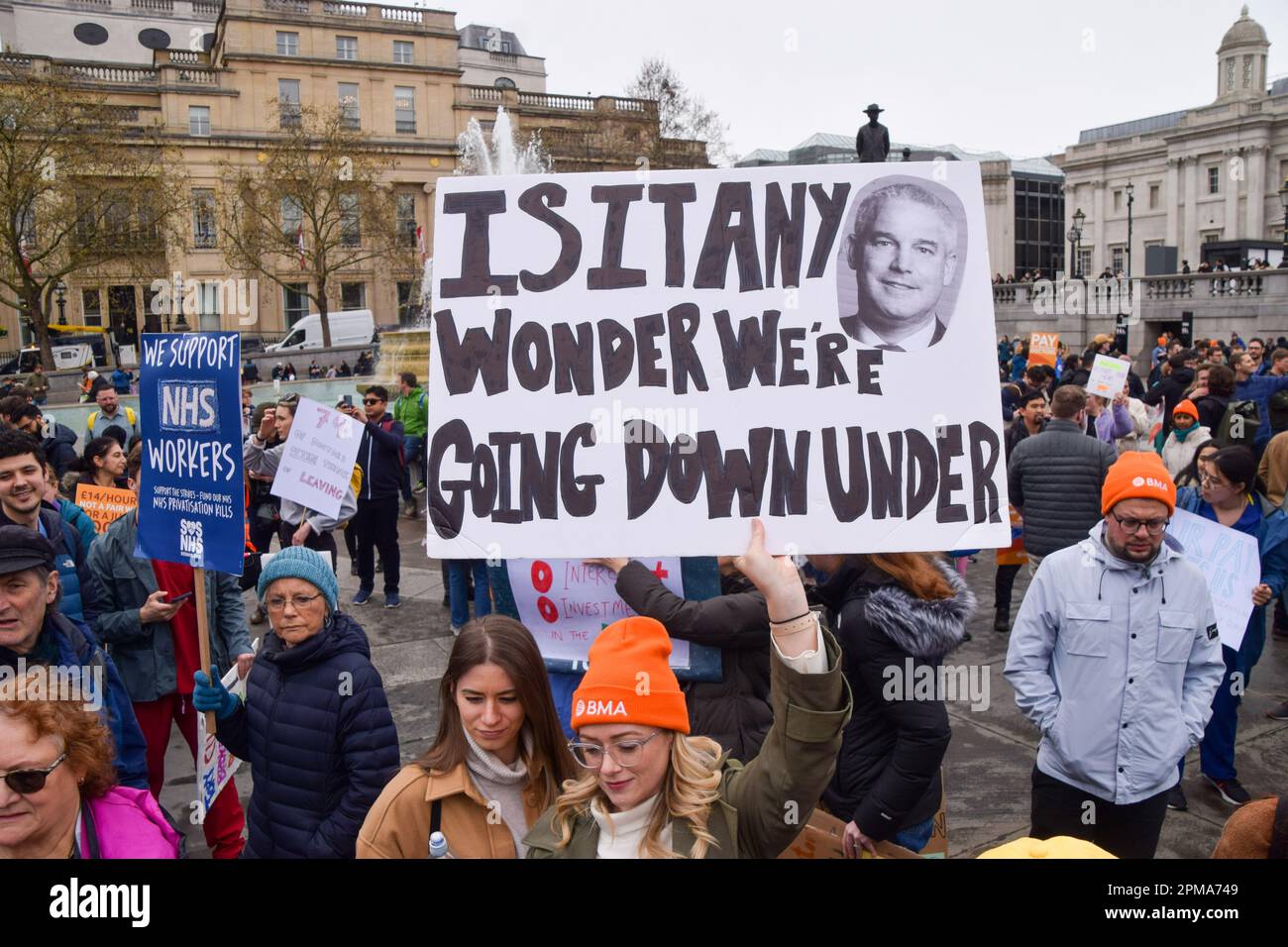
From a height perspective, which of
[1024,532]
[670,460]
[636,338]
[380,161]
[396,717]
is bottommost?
→ [396,717]

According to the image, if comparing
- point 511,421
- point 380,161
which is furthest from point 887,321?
point 380,161

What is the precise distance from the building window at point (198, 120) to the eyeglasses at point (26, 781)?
55.9 meters

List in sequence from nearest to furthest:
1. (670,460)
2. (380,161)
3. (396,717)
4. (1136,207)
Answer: (670,460), (396,717), (380,161), (1136,207)

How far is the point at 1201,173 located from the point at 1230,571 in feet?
209

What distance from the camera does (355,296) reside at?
55.1m

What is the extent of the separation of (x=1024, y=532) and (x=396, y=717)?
451cm

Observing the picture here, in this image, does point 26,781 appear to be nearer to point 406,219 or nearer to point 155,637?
point 155,637

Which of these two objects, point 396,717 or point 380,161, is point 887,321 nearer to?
point 396,717

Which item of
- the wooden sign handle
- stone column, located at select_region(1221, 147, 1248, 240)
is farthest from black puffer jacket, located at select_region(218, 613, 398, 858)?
stone column, located at select_region(1221, 147, 1248, 240)

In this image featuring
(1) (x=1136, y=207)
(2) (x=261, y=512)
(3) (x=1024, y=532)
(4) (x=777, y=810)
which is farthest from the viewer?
(1) (x=1136, y=207)

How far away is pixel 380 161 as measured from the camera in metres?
45.9

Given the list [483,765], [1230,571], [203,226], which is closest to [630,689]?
[483,765]

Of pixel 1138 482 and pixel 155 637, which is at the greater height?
pixel 1138 482

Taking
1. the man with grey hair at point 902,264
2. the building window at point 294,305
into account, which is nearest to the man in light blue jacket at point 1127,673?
the man with grey hair at point 902,264
